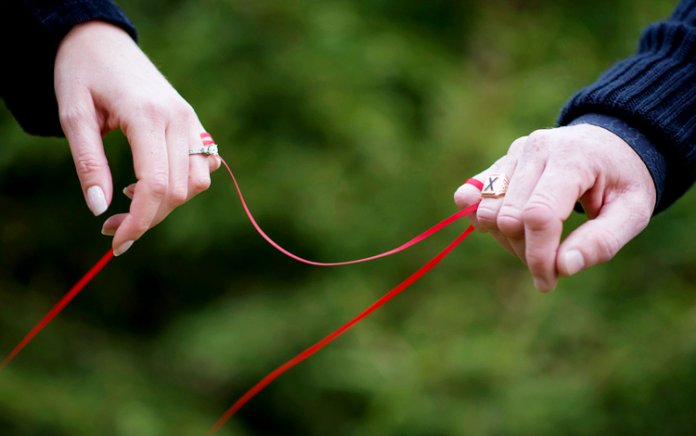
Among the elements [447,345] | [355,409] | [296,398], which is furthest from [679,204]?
[296,398]

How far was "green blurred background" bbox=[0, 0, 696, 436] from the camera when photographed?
2592mm

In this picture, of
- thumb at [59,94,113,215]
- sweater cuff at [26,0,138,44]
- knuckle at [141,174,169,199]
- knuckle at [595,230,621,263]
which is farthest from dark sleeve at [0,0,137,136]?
knuckle at [595,230,621,263]

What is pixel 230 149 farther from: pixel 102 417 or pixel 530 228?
pixel 530 228

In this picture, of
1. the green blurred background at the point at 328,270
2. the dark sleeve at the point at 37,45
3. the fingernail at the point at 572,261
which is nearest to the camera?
the fingernail at the point at 572,261

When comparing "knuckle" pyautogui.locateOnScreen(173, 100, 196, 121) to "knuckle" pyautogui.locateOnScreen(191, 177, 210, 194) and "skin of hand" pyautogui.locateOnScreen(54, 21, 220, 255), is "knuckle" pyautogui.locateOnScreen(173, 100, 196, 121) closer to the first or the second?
"skin of hand" pyautogui.locateOnScreen(54, 21, 220, 255)

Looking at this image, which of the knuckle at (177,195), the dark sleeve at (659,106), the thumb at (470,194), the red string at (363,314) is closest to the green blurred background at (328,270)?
the red string at (363,314)

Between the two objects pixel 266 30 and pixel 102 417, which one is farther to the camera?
pixel 266 30

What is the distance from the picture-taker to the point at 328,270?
3.04 metres

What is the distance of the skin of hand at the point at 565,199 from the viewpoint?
1256 millimetres

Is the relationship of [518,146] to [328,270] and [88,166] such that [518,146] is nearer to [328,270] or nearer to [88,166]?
[88,166]

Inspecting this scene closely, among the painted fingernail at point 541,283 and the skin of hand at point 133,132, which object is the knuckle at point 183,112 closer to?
the skin of hand at point 133,132

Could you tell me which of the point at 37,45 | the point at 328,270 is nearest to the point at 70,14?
the point at 37,45

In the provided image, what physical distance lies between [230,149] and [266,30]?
0.52 meters

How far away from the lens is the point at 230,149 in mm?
2992
